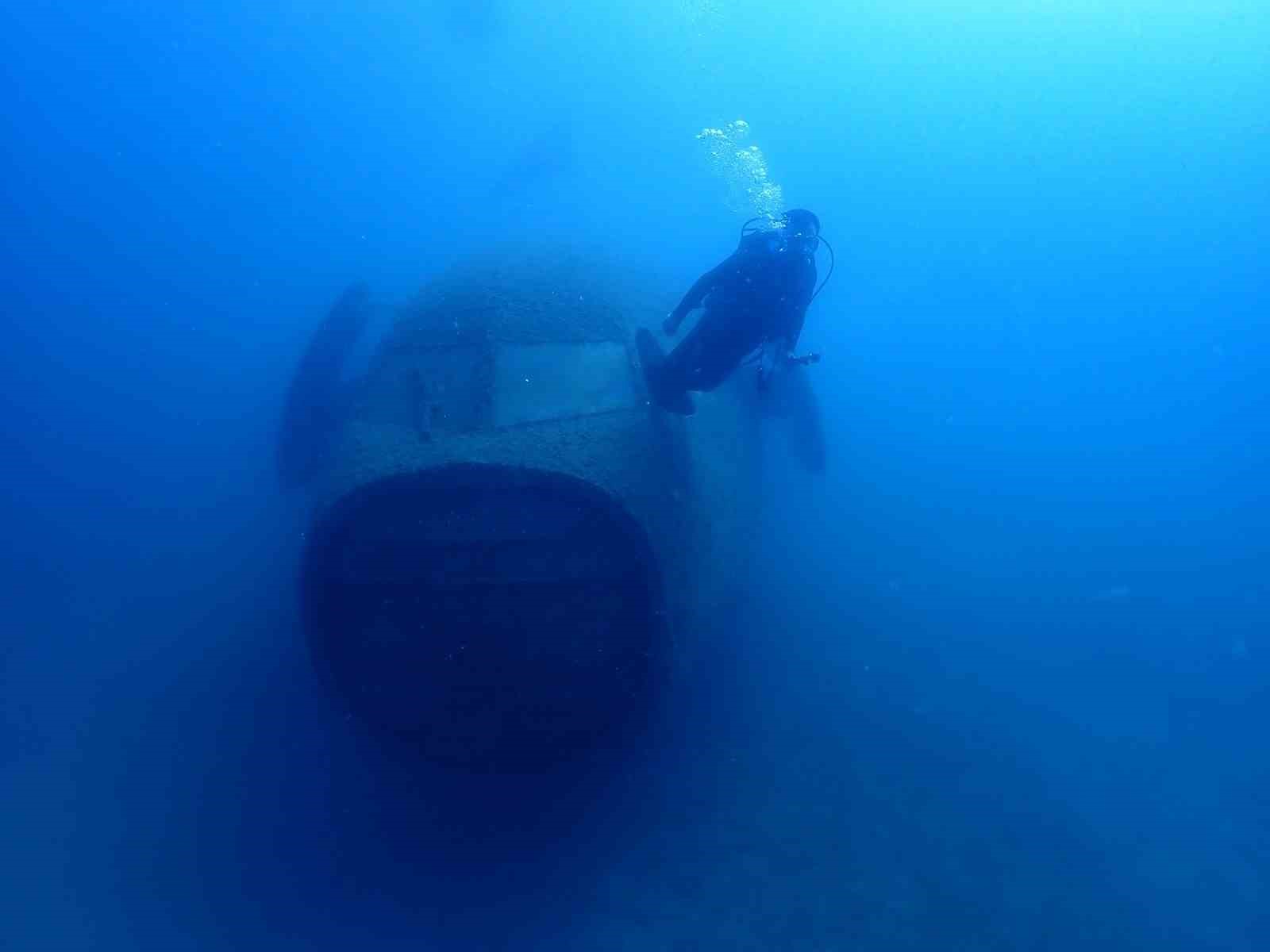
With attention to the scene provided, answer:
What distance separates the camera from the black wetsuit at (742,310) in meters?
5.29

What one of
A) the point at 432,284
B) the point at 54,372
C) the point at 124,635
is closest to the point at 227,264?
the point at 54,372

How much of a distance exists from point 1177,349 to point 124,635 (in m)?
41.8

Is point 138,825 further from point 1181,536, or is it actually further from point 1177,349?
point 1177,349

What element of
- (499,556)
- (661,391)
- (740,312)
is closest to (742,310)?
(740,312)

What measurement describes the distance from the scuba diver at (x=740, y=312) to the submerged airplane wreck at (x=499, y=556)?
1.51 ft

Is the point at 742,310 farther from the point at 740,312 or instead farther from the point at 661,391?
the point at 661,391

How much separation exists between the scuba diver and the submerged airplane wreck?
460 millimetres

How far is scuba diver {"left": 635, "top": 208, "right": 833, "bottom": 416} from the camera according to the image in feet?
17.4

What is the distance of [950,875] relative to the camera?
5.91m

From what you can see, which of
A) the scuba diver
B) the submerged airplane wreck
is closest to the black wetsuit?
the scuba diver

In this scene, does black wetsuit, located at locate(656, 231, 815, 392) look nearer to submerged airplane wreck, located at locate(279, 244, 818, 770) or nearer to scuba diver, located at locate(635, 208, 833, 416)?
scuba diver, located at locate(635, 208, 833, 416)

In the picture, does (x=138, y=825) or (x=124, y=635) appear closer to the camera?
(x=138, y=825)

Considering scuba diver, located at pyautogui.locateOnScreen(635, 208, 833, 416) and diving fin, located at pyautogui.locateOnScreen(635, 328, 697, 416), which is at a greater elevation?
scuba diver, located at pyautogui.locateOnScreen(635, 208, 833, 416)

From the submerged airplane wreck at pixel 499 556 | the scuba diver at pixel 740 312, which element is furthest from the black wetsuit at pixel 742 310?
the submerged airplane wreck at pixel 499 556
